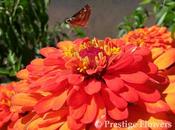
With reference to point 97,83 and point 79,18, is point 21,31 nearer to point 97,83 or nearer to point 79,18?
point 79,18

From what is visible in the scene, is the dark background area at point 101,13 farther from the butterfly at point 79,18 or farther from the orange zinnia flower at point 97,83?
the orange zinnia flower at point 97,83

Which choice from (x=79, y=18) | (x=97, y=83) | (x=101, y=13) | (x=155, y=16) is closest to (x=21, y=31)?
(x=155, y=16)

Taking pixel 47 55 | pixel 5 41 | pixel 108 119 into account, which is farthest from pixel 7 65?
pixel 108 119

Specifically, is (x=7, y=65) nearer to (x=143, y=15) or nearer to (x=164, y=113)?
(x=143, y=15)

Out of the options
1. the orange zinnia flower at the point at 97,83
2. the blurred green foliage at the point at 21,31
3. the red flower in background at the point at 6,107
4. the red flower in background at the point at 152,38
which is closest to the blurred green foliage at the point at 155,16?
the red flower in background at the point at 152,38

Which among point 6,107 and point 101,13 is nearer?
point 6,107

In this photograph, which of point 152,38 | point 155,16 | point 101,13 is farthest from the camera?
point 101,13
